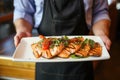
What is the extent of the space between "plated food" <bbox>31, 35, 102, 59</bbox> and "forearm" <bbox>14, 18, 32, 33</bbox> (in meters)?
0.09

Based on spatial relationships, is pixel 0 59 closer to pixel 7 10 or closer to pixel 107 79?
pixel 7 10

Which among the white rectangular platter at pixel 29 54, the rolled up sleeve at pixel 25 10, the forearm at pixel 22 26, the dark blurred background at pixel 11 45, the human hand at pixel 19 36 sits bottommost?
the dark blurred background at pixel 11 45

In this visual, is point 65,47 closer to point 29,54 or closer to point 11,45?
point 29,54

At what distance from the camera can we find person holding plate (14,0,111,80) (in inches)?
33.9

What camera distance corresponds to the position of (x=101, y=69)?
2135mm

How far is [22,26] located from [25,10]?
0.27 feet

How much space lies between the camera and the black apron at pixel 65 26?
859 millimetres

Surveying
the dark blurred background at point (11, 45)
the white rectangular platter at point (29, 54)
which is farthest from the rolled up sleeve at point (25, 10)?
the dark blurred background at point (11, 45)

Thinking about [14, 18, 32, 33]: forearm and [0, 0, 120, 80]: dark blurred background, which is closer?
[14, 18, 32, 33]: forearm

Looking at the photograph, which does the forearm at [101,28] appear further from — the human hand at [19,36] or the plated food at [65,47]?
the human hand at [19,36]

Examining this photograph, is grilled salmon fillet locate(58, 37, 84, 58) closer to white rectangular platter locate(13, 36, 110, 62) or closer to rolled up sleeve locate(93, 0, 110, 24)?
white rectangular platter locate(13, 36, 110, 62)

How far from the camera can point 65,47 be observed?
0.81 metres

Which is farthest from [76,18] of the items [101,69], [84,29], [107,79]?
[101,69]

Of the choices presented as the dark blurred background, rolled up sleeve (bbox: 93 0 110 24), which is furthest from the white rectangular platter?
the dark blurred background
